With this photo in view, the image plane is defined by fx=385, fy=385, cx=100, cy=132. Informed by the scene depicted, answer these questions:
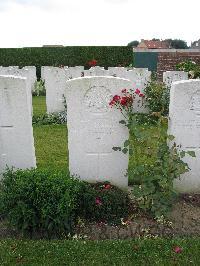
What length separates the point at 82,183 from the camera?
4496 mm

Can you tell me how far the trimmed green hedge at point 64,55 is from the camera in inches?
833

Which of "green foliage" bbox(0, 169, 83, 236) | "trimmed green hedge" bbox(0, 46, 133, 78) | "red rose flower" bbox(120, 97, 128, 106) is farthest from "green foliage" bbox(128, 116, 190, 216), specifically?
"trimmed green hedge" bbox(0, 46, 133, 78)

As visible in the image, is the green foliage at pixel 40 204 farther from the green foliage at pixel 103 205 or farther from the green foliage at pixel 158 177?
the green foliage at pixel 158 177

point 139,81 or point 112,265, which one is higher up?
point 139,81

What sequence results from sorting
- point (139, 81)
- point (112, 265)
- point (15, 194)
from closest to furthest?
point (112, 265), point (15, 194), point (139, 81)

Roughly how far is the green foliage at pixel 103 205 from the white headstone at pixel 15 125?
3.46 ft

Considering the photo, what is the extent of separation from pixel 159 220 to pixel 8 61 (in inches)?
727

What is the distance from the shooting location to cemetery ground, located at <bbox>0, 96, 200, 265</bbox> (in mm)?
3705

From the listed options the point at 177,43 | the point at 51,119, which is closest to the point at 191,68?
the point at 51,119

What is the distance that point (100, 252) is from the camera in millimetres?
3828

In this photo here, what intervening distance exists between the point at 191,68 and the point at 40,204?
346 inches

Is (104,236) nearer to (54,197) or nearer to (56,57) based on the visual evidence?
(54,197)

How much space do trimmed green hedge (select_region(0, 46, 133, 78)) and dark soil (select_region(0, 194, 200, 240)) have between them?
1716 centimetres

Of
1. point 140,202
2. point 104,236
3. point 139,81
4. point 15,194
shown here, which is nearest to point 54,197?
point 15,194
